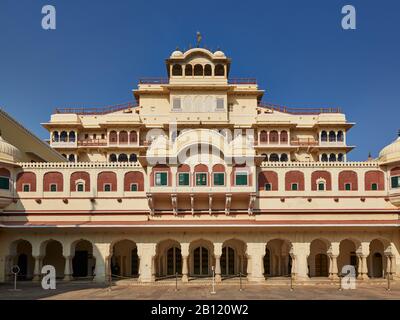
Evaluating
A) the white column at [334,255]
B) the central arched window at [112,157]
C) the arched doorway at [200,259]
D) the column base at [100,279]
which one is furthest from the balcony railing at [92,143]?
the white column at [334,255]

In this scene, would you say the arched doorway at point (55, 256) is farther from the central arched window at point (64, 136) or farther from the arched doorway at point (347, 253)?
the arched doorway at point (347, 253)

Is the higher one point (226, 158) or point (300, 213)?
point (226, 158)

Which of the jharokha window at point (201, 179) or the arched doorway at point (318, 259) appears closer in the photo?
the jharokha window at point (201, 179)

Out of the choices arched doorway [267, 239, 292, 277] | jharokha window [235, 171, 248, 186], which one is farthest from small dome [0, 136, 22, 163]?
arched doorway [267, 239, 292, 277]

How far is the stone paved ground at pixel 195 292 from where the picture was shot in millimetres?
31766

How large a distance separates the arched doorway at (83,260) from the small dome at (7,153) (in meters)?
10.5

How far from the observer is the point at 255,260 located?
139ft

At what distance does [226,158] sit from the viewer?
142 ft
